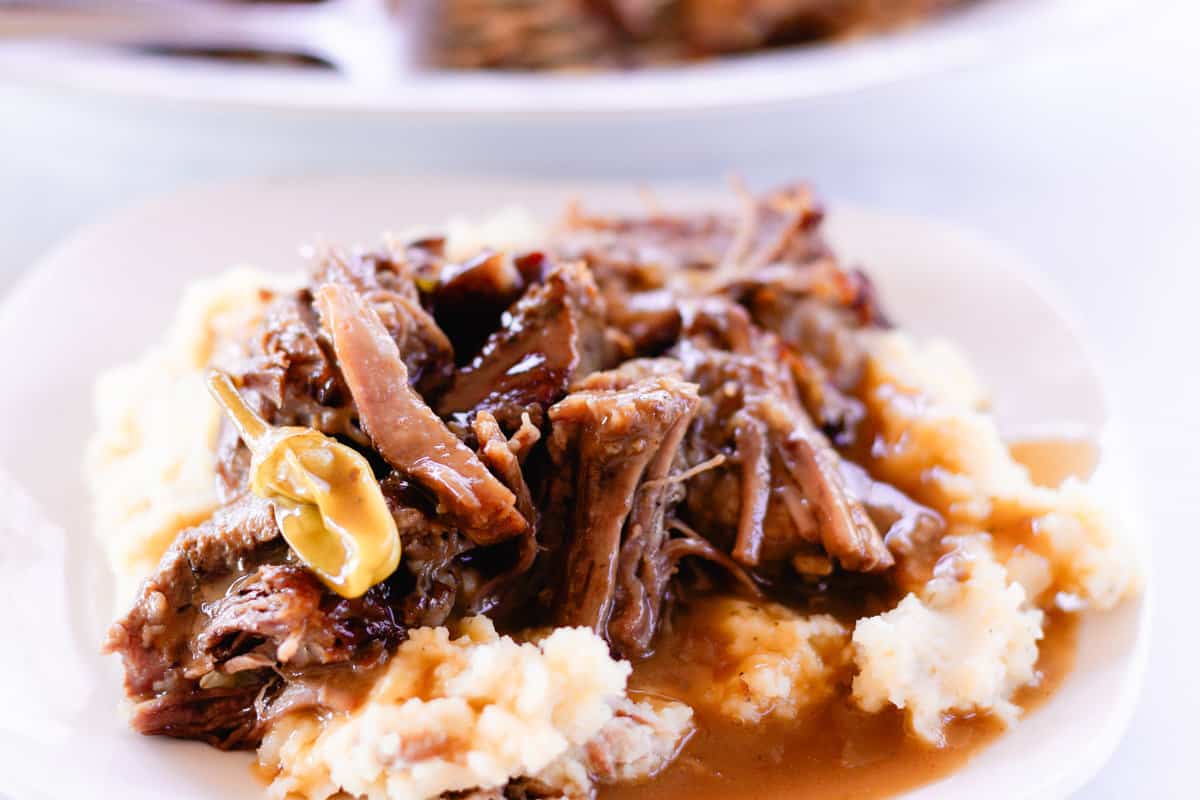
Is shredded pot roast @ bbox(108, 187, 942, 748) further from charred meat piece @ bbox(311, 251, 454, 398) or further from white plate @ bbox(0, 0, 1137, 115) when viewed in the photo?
white plate @ bbox(0, 0, 1137, 115)

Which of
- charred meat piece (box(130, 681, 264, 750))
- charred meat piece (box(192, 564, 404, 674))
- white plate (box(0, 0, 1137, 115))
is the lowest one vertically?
charred meat piece (box(130, 681, 264, 750))

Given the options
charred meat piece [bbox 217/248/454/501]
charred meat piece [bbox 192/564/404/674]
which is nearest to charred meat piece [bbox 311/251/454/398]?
charred meat piece [bbox 217/248/454/501]

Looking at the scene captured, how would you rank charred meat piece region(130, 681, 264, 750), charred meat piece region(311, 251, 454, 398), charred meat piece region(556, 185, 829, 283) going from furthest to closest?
charred meat piece region(556, 185, 829, 283)
charred meat piece region(311, 251, 454, 398)
charred meat piece region(130, 681, 264, 750)

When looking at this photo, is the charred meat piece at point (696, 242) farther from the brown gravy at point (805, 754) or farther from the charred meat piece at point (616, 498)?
the brown gravy at point (805, 754)

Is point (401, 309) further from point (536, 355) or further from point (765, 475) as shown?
point (765, 475)

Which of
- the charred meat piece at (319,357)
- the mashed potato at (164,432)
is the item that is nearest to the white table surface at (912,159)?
the mashed potato at (164,432)

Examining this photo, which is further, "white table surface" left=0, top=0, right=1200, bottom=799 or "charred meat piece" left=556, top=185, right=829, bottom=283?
"white table surface" left=0, top=0, right=1200, bottom=799

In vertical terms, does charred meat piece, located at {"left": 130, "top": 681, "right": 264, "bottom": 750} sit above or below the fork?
below

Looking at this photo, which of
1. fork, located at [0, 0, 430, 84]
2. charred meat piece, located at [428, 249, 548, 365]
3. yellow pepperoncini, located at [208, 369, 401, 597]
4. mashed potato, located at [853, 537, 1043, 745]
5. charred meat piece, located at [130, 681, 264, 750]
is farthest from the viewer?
fork, located at [0, 0, 430, 84]
